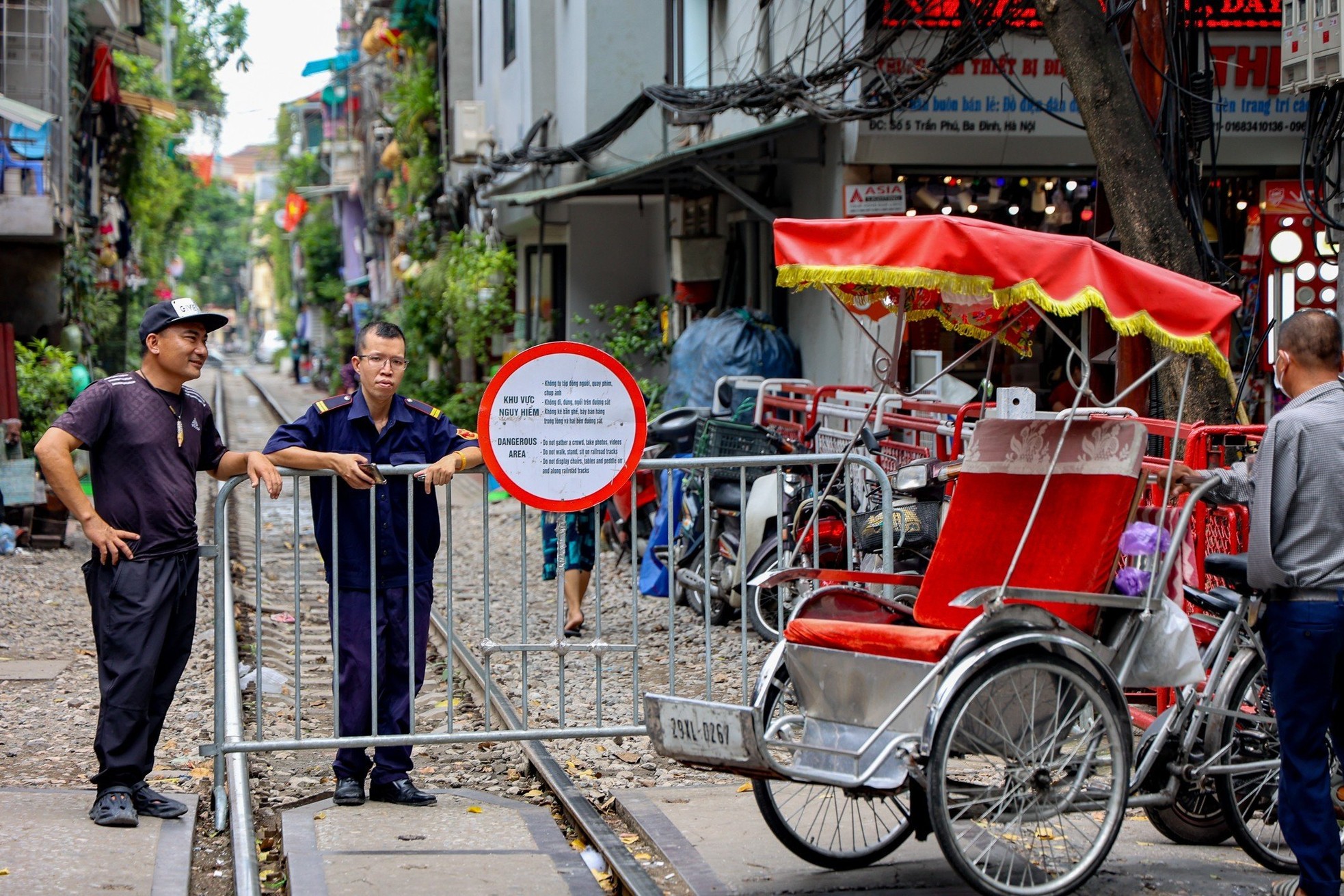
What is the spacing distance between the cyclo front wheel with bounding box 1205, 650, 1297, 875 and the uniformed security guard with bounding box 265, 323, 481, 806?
2.89 metres

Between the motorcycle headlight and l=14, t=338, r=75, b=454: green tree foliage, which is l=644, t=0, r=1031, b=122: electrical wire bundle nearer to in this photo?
the motorcycle headlight

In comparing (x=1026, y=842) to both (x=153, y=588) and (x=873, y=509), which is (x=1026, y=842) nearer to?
(x=153, y=588)

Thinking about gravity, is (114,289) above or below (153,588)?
above

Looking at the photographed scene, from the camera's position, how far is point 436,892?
5.02m

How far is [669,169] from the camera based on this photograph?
48.0 ft

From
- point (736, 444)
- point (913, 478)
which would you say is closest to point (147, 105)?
point (736, 444)

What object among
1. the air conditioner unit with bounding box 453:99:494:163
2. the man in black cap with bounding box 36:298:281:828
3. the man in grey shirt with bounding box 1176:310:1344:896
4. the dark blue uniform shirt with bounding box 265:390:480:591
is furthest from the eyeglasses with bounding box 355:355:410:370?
the air conditioner unit with bounding box 453:99:494:163

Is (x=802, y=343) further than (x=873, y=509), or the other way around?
(x=802, y=343)

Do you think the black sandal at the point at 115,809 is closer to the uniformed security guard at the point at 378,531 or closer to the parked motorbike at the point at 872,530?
the uniformed security guard at the point at 378,531

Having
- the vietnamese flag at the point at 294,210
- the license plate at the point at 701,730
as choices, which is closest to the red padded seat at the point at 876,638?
the license plate at the point at 701,730

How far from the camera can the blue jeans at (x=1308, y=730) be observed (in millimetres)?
4543

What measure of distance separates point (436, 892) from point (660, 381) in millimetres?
13868

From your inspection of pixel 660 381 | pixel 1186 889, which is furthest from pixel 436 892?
pixel 660 381

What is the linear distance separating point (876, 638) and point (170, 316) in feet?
9.32
